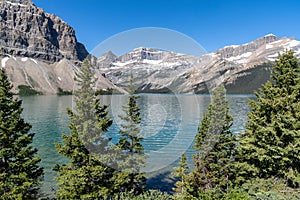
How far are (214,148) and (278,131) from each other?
6.06m

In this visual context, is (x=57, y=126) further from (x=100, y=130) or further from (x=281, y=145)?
(x=281, y=145)

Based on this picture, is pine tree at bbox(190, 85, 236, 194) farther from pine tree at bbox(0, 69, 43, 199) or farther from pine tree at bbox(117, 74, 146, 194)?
pine tree at bbox(0, 69, 43, 199)

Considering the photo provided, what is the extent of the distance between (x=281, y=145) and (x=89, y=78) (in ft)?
59.6

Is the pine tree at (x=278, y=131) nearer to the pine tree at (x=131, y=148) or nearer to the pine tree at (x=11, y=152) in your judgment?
the pine tree at (x=131, y=148)

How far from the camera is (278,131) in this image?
20.5 metres

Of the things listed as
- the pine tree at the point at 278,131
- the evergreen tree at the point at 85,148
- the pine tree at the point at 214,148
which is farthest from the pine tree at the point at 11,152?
the pine tree at the point at 278,131

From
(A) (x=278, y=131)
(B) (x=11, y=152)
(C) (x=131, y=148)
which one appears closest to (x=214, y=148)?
(A) (x=278, y=131)

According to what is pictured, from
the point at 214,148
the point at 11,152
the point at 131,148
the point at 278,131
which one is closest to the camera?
the point at 11,152

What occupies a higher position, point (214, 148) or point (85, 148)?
point (85, 148)

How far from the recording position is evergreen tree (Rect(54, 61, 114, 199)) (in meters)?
17.8

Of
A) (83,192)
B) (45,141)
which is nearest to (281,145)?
(83,192)

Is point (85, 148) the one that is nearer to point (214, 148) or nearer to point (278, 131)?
point (214, 148)

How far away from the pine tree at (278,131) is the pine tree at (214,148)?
1.52 m

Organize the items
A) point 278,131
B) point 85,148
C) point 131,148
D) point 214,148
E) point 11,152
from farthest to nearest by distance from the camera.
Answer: point 214,148, point 131,148, point 278,131, point 85,148, point 11,152
